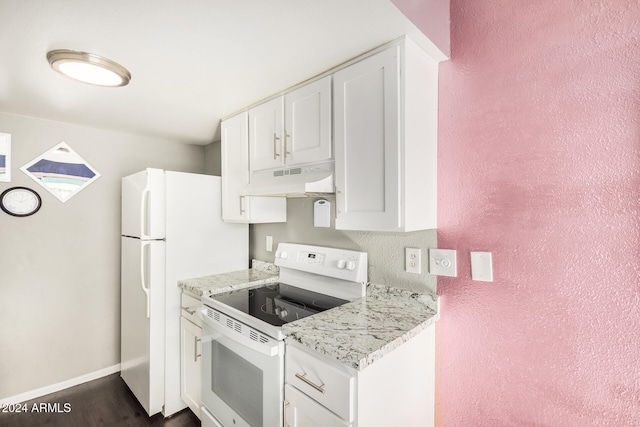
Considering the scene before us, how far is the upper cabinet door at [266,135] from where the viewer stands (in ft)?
5.89

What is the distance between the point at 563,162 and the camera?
1156mm

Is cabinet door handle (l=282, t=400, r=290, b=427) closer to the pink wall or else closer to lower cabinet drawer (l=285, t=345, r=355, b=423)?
lower cabinet drawer (l=285, t=345, r=355, b=423)

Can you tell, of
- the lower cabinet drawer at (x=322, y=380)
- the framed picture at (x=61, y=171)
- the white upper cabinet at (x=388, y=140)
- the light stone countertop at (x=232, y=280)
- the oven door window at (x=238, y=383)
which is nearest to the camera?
the lower cabinet drawer at (x=322, y=380)

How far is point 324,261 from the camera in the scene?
A: 186 cm

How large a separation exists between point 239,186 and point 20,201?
1615mm

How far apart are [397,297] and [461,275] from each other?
1.13 feet

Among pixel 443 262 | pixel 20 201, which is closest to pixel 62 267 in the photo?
pixel 20 201

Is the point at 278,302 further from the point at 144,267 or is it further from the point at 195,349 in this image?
the point at 144,267

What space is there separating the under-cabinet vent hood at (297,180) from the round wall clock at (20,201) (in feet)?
5.55

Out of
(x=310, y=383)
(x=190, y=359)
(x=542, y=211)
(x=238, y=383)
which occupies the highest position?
A: (x=542, y=211)

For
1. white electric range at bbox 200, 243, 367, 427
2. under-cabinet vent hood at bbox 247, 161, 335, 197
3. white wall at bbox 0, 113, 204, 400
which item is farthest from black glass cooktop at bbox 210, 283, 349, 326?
white wall at bbox 0, 113, 204, 400

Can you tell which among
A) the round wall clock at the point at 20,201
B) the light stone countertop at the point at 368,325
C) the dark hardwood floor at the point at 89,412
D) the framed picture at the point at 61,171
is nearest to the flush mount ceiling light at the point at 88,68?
the framed picture at the point at 61,171

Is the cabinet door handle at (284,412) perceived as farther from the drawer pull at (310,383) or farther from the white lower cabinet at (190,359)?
the white lower cabinet at (190,359)

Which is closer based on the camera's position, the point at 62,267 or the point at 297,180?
the point at 297,180
